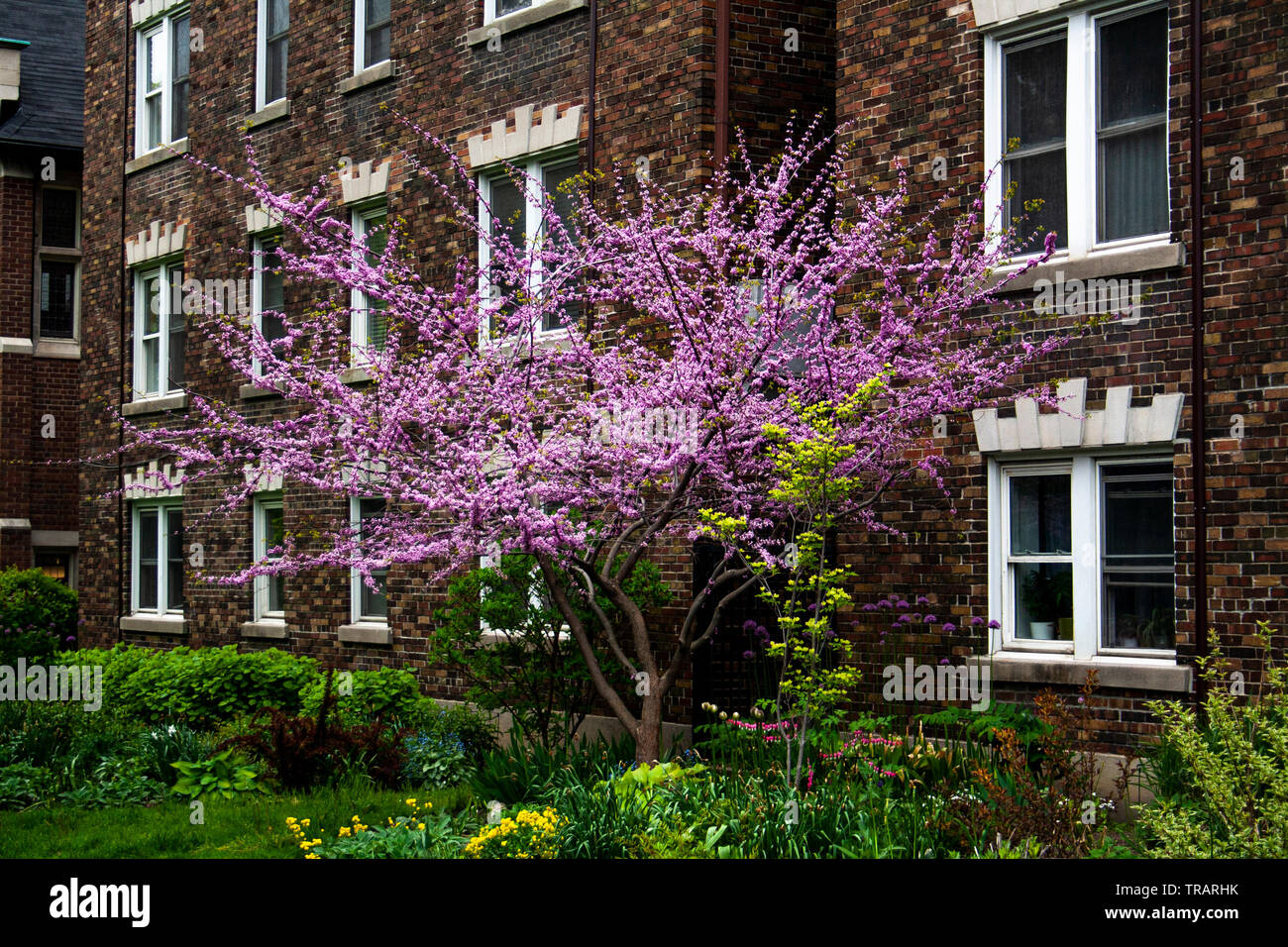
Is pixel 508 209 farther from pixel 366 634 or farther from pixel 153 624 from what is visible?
pixel 153 624

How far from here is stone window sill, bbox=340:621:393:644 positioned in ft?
59.5

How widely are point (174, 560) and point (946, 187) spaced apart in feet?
47.9

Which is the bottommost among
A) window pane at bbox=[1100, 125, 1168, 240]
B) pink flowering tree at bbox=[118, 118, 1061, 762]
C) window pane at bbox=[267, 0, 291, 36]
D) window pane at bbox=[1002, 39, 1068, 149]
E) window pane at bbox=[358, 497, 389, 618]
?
window pane at bbox=[358, 497, 389, 618]

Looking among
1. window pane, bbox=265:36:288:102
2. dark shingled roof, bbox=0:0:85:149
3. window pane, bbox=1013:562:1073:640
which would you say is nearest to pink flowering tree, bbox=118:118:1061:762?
window pane, bbox=1013:562:1073:640

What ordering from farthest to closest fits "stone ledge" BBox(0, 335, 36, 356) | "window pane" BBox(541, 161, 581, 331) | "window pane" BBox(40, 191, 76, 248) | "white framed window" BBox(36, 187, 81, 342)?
"window pane" BBox(40, 191, 76, 248) < "white framed window" BBox(36, 187, 81, 342) < "stone ledge" BBox(0, 335, 36, 356) < "window pane" BBox(541, 161, 581, 331)

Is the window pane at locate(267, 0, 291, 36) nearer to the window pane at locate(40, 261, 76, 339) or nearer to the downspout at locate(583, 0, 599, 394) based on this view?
the downspout at locate(583, 0, 599, 394)

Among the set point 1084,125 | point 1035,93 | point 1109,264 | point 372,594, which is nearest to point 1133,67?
point 1084,125

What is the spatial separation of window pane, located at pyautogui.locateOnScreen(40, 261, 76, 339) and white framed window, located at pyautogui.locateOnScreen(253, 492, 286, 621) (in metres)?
9.62

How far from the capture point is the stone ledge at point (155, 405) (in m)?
22.3

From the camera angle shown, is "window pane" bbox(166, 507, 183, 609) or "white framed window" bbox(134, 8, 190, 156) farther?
"white framed window" bbox(134, 8, 190, 156)

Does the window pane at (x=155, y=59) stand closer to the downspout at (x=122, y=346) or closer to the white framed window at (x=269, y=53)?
the downspout at (x=122, y=346)

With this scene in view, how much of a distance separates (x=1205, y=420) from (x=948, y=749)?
10.7 ft

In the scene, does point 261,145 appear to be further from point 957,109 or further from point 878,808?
point 878,808

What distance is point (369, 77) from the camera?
61.5ft
